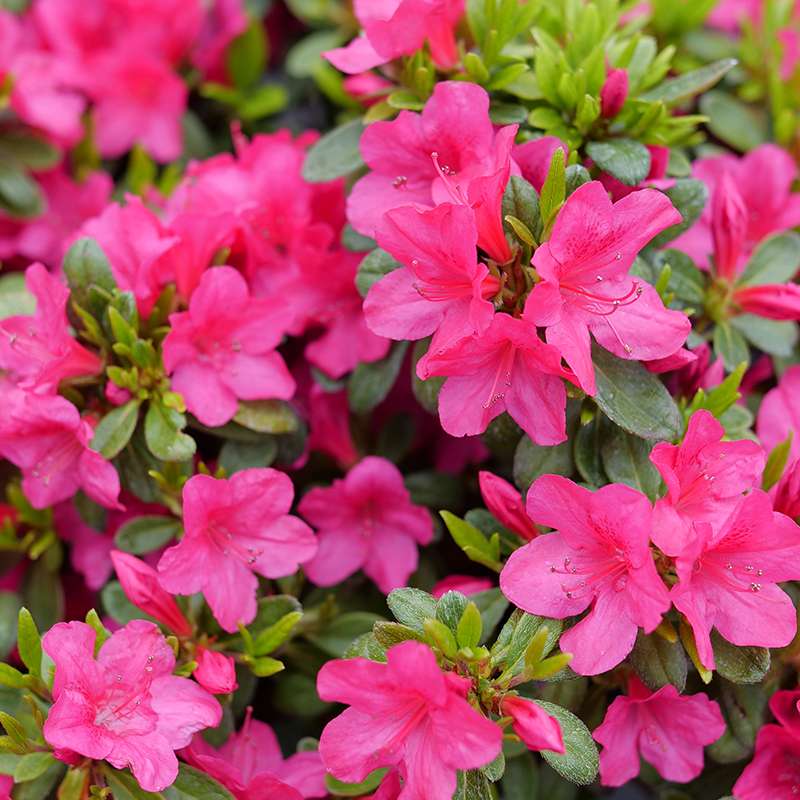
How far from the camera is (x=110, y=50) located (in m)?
1.96

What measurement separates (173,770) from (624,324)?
679 millimetres

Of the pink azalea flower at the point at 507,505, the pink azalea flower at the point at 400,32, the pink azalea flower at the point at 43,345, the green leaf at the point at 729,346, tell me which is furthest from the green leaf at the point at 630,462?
Answer: the pink azalea flower at the point at 43,345

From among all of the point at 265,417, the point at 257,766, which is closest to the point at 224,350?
the point at 265,417

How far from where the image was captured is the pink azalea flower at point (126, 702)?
3.64ft

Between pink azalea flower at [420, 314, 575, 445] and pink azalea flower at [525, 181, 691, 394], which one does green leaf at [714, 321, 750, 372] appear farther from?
pink azalea flower at [420, 314, 575, 445]

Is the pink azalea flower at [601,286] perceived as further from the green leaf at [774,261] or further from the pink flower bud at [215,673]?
the pink flower bud at [215,673]

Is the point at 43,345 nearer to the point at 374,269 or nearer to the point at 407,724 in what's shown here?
the point at 374,269

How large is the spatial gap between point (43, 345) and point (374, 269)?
426 millimetres

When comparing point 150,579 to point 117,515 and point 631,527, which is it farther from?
point 631,527

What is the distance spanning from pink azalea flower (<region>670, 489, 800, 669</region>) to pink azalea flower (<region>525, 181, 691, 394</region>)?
0.20m

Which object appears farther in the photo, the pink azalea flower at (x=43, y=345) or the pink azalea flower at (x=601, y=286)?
the pink azalea flower at (x=43, y=345)

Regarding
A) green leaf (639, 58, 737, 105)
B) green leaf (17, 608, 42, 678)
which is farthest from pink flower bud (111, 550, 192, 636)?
green leaf (639, 58, 737, 105)

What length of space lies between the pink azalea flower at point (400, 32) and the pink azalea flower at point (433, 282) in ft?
1.03

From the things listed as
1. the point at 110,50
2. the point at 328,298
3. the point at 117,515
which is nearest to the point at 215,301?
the point at 328,298
